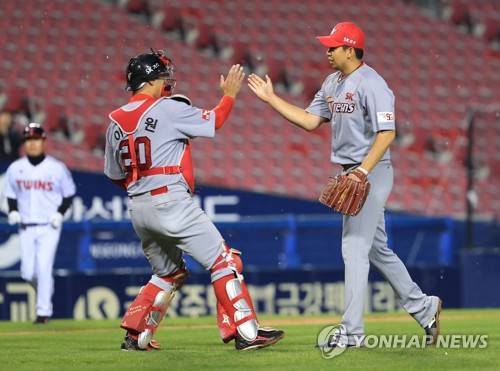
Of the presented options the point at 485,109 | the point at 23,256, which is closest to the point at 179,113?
the point at 23,256

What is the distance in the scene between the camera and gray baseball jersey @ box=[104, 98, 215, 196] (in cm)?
622

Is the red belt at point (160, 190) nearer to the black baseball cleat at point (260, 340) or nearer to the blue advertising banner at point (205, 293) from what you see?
the black baseball cleat at point (260, 340)

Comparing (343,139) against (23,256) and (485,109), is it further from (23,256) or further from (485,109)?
(485,109)

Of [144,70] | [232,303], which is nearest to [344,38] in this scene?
[144,70]

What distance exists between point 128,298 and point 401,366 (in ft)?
24.9

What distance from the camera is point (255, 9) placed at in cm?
2000

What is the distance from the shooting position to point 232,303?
6195mm

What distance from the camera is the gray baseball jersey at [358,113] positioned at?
6273 mm

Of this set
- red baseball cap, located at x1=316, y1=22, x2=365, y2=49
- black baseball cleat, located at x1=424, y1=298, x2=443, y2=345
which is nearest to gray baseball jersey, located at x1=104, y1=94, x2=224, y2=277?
red baseball cap, located at x1=316, y1=22, x2=365, y2=49

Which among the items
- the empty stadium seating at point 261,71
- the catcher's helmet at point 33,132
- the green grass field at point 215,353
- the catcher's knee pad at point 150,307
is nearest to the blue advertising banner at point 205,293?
the catcher's helmet at point 33,132

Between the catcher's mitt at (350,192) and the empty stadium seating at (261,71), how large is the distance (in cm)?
1070

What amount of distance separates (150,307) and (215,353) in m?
0.50

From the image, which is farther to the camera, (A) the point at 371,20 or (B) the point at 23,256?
(A) the point at 371,20

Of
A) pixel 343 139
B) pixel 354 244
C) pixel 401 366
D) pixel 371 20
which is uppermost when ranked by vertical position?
pixel 371 20
